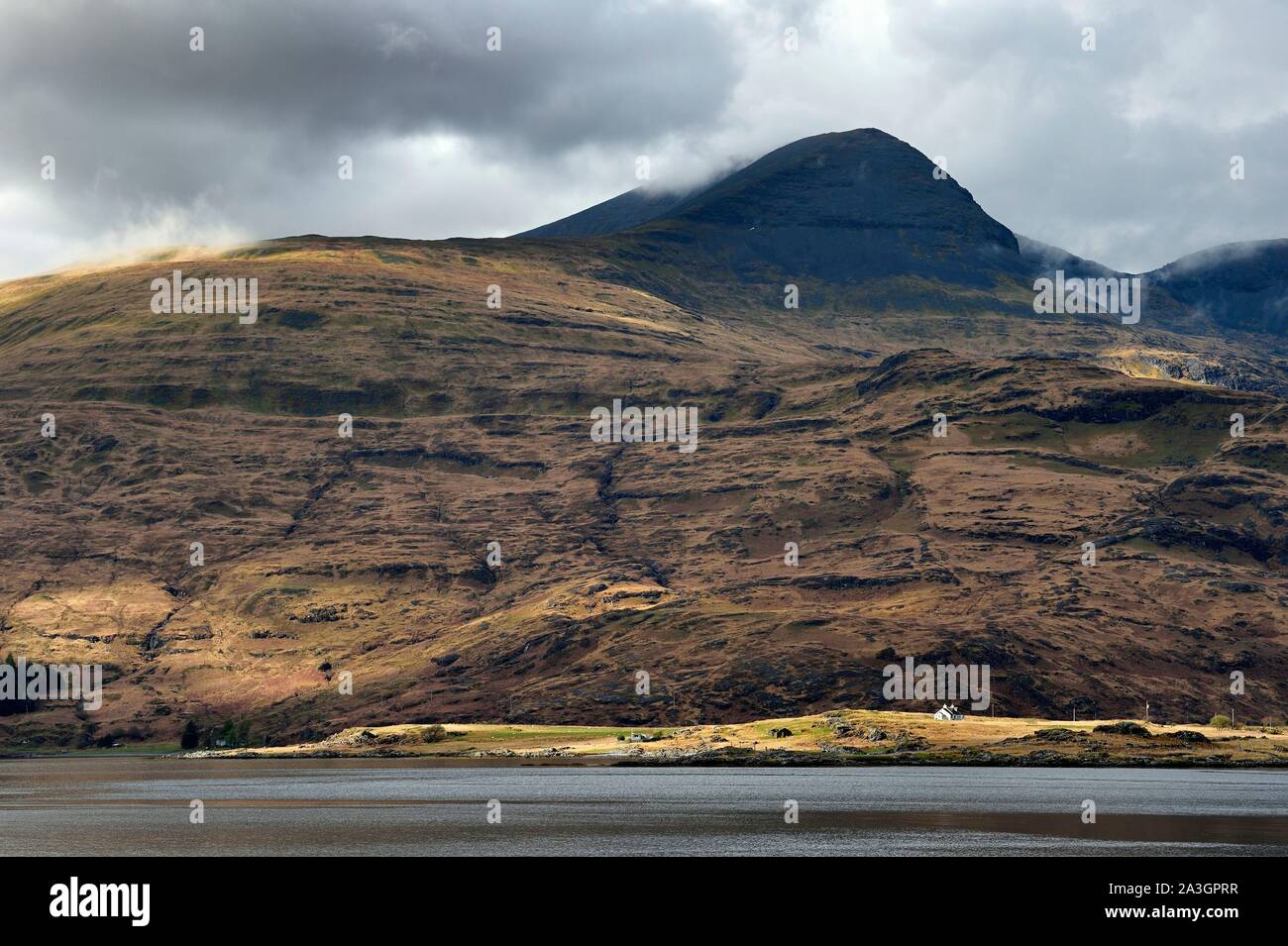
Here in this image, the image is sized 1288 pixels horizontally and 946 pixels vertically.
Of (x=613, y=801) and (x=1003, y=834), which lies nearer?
(x=1003, y=834)

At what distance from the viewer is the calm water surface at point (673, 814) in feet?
323

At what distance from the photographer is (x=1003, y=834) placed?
348 ft

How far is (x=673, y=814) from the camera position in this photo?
126m

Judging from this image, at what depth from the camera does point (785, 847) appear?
94188mm

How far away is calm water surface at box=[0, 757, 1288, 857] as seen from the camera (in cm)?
9844
